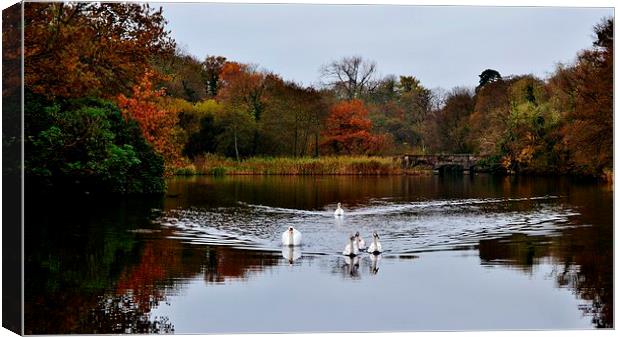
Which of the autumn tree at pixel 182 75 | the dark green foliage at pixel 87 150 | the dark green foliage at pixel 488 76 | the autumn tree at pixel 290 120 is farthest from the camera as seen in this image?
the autumn tree at pixel 290 120

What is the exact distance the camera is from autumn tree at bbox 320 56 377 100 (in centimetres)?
1531

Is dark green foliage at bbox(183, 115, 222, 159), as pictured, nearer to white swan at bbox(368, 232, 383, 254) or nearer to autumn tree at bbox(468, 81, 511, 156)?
autumn tree at bbox(468, 81, 511, 156)

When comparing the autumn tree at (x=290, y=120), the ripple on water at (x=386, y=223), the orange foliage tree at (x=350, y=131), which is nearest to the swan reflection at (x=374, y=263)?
the ripple on water at (x=386, y=223)

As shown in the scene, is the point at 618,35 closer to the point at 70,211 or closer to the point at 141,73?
the point at 141,73

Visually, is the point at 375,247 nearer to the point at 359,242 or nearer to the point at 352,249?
the point at 359,242

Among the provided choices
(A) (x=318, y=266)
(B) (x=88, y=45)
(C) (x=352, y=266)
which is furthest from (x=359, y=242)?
(B) (x=88, y=45)

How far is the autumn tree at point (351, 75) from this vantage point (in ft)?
50.2

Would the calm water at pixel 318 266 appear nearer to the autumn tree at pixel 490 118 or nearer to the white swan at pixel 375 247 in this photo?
the white swan at pixel 375 247

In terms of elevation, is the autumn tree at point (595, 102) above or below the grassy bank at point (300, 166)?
above

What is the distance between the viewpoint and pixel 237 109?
2002cm

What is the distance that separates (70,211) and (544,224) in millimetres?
9541

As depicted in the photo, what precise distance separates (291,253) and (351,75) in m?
3.49

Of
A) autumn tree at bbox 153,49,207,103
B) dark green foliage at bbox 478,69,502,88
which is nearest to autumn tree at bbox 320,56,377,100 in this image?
dark green foliage at bbox 478,69,502,88

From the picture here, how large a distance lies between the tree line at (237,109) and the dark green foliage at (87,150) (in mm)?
40
